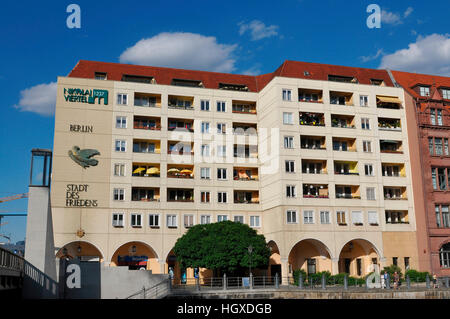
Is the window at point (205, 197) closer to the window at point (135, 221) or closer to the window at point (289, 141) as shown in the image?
the window at point (135, 221)

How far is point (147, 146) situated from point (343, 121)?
2467 cm

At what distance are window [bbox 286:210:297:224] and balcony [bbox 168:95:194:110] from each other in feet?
58.5

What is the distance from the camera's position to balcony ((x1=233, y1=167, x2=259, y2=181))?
66312 mm

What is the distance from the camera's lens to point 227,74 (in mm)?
71938

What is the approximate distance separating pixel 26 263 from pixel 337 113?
4157 cm

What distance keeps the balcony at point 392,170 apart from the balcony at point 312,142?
26.7 feet

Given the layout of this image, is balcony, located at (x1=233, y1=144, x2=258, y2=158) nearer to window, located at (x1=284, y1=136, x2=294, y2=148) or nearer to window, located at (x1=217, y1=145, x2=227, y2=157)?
window, located at (x1=217, y1=145, x2=227, y2=157)

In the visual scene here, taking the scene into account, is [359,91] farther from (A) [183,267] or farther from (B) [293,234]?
(A) [183,267]

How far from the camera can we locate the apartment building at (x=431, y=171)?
62.3 m

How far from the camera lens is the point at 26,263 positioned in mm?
36094

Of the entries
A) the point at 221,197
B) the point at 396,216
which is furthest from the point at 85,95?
the point at 396,216
